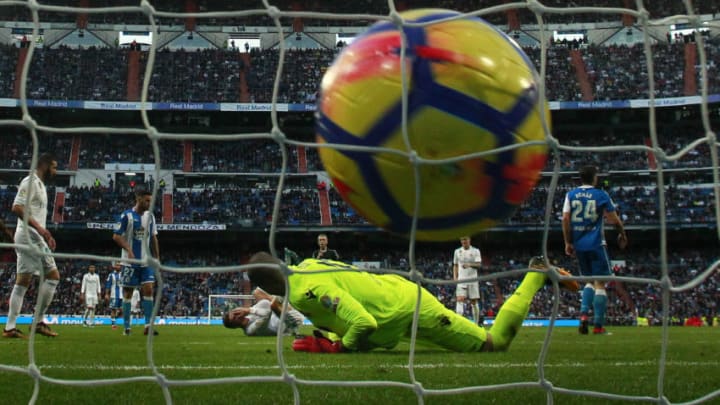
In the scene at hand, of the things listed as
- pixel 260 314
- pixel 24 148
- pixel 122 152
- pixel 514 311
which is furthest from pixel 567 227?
pixel 24 148

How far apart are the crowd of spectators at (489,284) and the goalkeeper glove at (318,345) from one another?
720 inches

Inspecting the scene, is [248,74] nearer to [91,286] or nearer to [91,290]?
[91,286]

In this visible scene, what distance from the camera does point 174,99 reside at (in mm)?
31469

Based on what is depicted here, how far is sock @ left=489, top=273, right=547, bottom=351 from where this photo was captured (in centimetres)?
510

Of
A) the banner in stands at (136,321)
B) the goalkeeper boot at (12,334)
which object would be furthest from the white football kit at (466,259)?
the banner in stands at (136,321)

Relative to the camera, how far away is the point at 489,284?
26.2 meters

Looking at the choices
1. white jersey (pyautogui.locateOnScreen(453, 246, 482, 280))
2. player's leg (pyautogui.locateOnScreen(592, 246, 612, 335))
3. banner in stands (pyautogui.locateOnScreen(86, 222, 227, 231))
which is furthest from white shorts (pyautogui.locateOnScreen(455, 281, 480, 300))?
banner in stands (pyautogui.locateOnScreen(86, 222, 227, 231))

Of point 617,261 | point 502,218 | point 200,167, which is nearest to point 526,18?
point 617,261

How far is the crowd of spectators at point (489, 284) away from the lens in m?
24.8

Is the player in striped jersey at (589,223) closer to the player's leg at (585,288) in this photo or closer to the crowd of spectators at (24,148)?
the player's leg at (585,288)

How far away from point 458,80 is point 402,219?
1.91 feet

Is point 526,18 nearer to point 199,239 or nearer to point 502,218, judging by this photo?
point 199,239

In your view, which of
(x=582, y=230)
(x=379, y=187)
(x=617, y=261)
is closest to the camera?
(x=379, y=187)

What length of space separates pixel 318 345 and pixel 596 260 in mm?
3248
